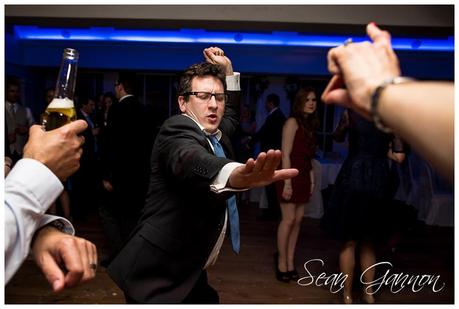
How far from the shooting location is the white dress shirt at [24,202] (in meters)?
0.87

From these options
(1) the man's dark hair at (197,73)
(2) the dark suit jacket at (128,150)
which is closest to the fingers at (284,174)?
(1) the man's dark hair at (197,73)

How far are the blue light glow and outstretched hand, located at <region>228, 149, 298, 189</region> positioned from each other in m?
5.86

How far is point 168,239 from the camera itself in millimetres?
1622

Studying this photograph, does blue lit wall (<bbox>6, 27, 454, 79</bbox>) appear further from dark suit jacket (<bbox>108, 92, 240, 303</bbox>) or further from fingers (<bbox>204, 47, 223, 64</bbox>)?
dark suit jacket (<bbox>108, 92, 240, 303</bbox>)

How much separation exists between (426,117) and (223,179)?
736 millimetres

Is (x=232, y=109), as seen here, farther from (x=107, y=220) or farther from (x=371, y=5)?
(x=371, y=5)

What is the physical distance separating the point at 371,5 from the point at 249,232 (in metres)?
2.52

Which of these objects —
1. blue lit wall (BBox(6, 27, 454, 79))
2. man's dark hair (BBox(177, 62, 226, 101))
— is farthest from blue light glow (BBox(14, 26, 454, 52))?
man's dark hair (BBox(177, 62, 226, 101))

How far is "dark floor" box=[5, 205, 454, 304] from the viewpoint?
9.87 ft

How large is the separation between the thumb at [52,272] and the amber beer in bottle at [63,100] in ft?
1.11

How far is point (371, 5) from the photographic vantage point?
423cm

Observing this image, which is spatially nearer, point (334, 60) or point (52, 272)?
point (334, 60)
